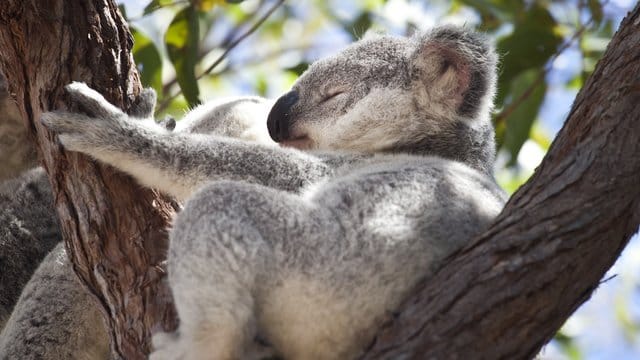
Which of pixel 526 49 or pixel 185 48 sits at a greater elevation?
pixel 526 49

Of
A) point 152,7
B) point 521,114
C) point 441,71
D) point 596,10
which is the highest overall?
point 596,10

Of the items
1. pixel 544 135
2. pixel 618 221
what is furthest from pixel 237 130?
pixel 544 135

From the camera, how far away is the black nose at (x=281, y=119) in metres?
4.49

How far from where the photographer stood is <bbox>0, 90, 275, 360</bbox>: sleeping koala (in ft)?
13.4

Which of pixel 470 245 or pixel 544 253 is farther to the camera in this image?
pixel 470 245

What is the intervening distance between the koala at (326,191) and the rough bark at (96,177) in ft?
0.37

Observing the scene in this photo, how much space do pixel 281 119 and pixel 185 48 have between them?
1372 mm

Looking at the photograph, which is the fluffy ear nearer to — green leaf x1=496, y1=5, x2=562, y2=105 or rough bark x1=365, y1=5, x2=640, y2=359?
rough bark x1=365, y1=5, x2=640, y2=359

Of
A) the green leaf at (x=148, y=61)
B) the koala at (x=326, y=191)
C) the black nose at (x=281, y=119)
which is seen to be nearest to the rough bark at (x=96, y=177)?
the koala at (x=326, y=191)

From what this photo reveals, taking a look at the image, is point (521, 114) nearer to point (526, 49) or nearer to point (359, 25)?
point (526, 49)

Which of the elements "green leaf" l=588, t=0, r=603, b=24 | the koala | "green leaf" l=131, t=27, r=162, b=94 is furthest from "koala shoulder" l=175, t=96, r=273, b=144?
"green leaf" l=588, t=0, r=603, b=24

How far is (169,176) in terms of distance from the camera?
3.63 meters

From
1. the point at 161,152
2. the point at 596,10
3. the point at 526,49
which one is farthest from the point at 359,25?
the point at 161,152

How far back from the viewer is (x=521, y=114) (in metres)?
6.12
